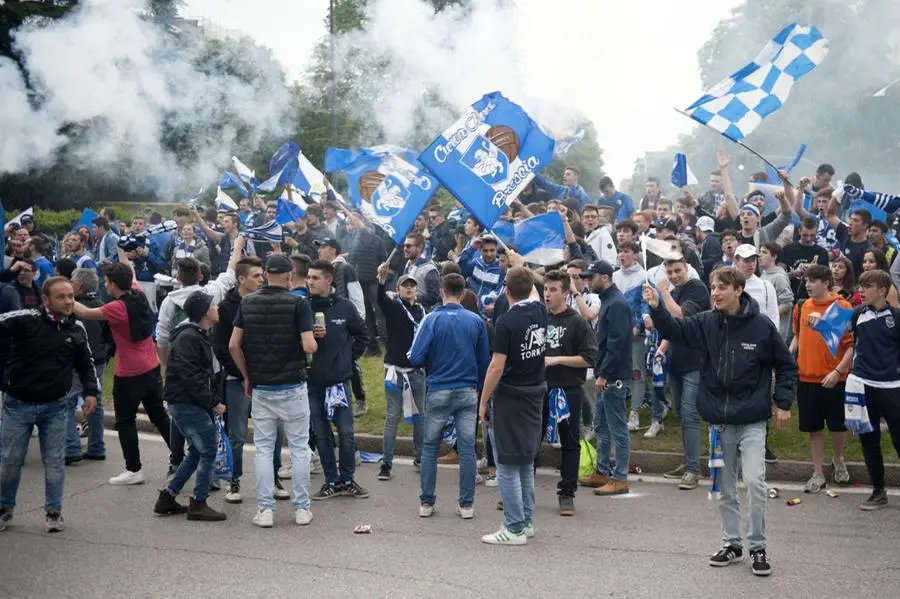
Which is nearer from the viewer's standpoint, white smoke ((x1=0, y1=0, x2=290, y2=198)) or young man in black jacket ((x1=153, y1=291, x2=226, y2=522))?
young man in black jacket ((x1=153, y1=291, x2=226, y2=522))

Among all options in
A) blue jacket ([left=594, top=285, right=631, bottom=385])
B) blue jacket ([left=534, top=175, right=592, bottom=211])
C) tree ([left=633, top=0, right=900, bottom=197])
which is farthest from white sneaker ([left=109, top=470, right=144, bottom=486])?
tree ([left=633, top=0, right=900, bottom=197])

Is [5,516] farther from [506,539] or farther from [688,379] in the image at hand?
[688,379]

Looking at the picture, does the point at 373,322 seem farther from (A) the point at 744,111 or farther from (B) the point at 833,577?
(B) the point at 833,577

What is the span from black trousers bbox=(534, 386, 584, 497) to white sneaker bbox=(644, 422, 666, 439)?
2.21 metres

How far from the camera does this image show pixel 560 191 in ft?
51.9

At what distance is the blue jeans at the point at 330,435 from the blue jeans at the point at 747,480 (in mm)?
3479

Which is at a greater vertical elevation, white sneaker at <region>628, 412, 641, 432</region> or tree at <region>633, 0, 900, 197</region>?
tree at <region>633, 0, 900, 197</region>

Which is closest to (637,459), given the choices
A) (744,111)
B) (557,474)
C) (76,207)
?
(557,474)

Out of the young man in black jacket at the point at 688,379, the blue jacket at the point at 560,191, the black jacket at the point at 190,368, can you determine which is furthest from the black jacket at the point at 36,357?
the blue jacket at the point at 560,191

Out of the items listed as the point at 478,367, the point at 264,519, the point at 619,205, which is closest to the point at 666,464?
the point at 478,367

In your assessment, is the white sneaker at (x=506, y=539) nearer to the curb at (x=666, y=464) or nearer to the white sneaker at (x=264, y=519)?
the white sneaker at (x=264, y=519)

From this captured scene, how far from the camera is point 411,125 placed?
2081 centimetres

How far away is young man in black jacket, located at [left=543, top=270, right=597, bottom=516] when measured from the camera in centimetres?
→ 893

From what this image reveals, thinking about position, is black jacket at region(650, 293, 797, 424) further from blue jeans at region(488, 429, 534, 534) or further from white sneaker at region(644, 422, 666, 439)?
white sneaker at region(644, 422, 666, 439)
